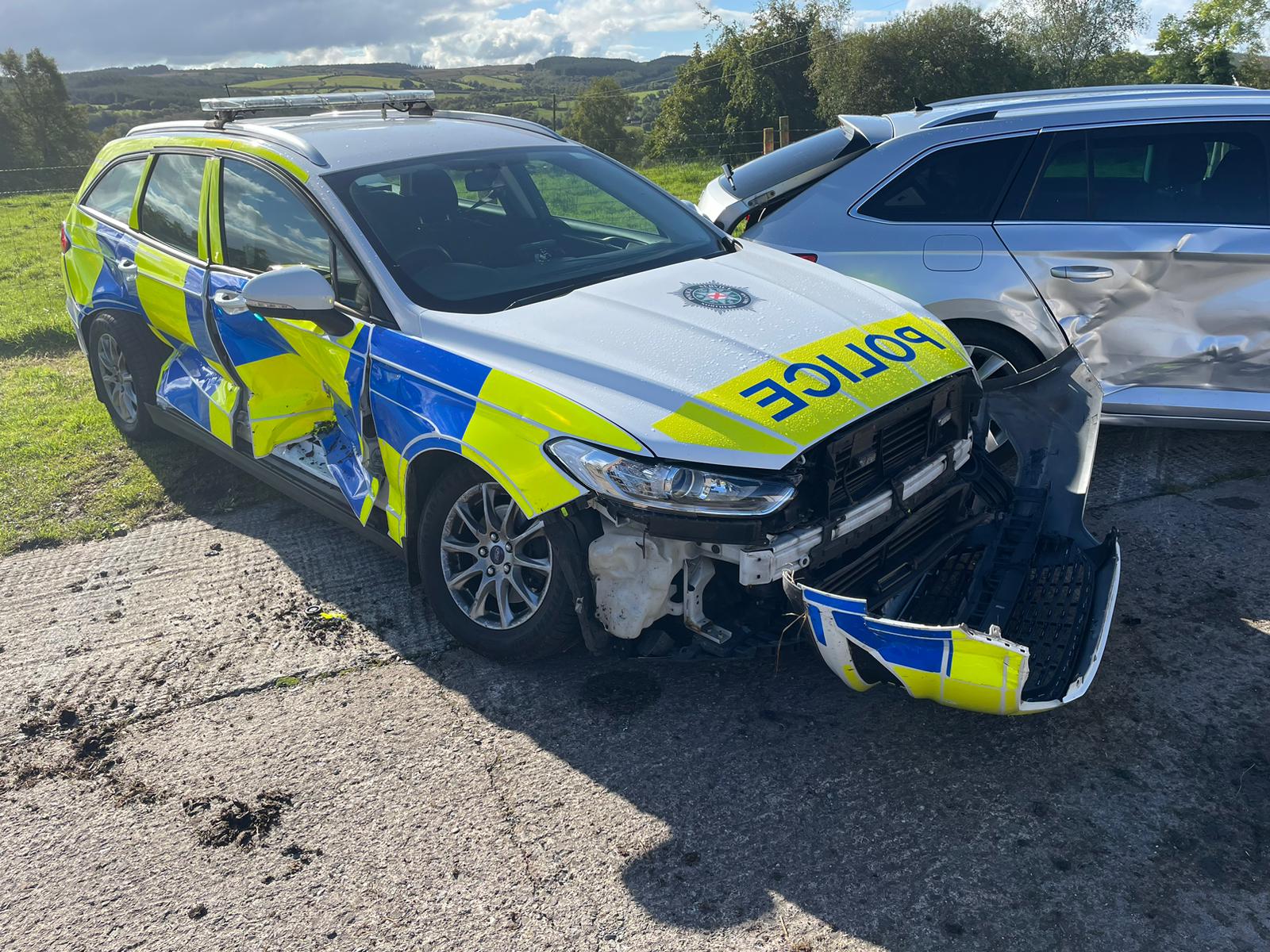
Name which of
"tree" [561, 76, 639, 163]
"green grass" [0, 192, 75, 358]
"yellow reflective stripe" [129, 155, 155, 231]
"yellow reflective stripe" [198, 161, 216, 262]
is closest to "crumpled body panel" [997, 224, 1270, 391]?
"yellow reflective stripe" [198, 161, 216, 262]

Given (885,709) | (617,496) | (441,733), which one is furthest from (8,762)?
(885,709)

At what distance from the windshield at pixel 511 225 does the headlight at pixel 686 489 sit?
985 mm

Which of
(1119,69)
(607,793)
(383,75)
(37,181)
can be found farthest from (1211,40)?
(607,793)

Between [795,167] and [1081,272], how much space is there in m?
1.54

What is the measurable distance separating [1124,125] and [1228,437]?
183cm

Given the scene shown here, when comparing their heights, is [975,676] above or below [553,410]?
below

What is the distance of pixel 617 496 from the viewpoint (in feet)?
9.55

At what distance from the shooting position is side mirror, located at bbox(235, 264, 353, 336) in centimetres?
356

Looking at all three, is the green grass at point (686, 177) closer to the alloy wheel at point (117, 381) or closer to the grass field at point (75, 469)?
the grass field at point (75, 469)

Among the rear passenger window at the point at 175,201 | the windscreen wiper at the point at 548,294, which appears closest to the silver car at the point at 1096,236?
the windscreen wiper at the point at 548,294

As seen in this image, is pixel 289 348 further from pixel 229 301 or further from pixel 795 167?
pixel 795 167

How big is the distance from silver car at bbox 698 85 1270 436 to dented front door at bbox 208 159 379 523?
2387mm

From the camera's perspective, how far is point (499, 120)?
16.7 feet

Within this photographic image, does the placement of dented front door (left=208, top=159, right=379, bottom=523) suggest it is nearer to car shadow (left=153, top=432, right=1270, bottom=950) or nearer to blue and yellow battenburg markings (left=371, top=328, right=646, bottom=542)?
blue and yellow battenburg markings (left=371, top=328, right=646, bottom=542)
